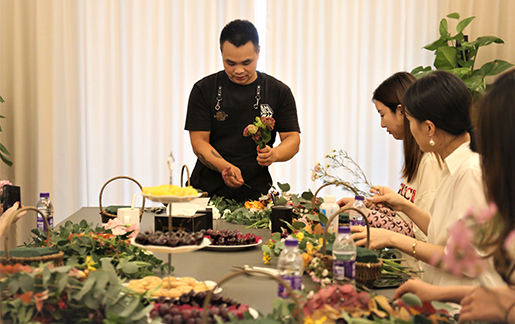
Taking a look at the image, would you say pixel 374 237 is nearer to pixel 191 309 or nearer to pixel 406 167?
pixel 191 309

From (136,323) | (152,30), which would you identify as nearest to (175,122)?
(152,30)

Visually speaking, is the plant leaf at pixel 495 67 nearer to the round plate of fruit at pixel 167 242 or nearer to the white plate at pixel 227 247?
the white plate at pixel 227 247

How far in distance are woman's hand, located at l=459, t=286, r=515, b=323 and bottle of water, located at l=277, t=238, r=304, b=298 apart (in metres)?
0.40

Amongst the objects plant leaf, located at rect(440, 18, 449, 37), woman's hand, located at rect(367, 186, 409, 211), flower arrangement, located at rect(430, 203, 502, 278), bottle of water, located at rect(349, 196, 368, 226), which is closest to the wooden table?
bottle of water, located at rect(349, 196, 368, 226)

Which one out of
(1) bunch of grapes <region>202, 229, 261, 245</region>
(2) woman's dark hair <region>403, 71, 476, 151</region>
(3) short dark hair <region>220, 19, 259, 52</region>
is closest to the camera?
(2) woman's dark hair <region>403, 71, 476, 151</region>

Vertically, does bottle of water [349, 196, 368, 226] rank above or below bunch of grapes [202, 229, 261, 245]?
above

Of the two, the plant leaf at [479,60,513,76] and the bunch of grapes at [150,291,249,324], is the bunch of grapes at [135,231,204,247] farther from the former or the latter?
the plant leaf at [479,60,513,76]

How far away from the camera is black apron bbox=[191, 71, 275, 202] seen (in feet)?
10.7

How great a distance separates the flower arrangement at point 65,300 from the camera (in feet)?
3.60

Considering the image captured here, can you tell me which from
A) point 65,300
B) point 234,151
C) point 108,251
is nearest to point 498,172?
point 65,300

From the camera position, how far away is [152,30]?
184 inches

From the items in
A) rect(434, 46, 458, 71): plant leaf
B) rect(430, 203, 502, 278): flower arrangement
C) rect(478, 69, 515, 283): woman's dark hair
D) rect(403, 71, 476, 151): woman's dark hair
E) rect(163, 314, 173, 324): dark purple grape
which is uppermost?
rect(434, 46, 458, 71): plant leaf

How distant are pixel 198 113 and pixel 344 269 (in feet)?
7.13

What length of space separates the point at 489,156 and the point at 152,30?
4038 millimetres
